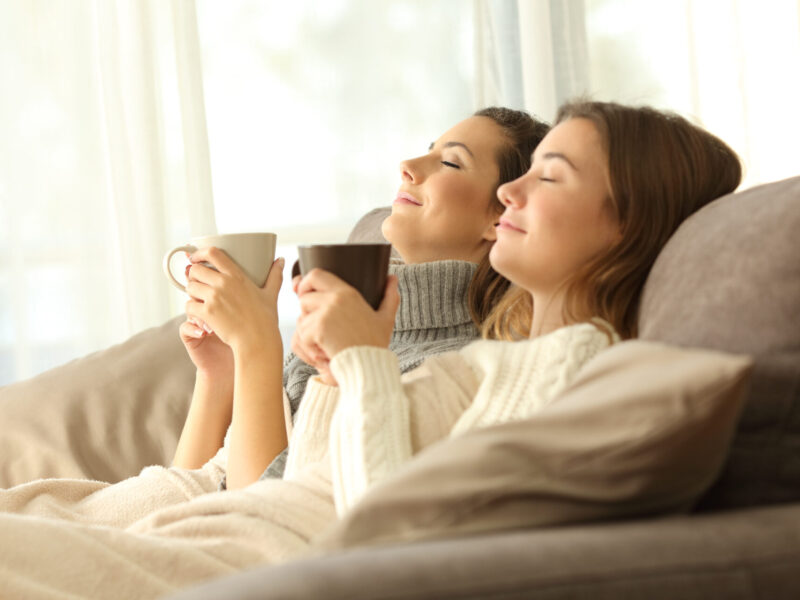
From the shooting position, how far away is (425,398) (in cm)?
115

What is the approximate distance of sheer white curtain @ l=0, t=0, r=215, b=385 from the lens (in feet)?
9.18

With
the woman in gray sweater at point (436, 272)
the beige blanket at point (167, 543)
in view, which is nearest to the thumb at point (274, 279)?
the woman in gray sweater at point (436, 272)

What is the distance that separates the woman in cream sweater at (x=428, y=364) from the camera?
3.36ft

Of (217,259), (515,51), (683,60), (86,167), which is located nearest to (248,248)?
(217,259)

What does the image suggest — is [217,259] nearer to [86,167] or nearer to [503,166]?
[503,166]

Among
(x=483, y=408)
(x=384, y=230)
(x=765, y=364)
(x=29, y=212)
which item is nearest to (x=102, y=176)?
(x=29, y=212)

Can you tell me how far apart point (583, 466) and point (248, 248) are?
31.9 inches

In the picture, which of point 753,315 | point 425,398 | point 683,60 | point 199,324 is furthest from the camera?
point 683,60

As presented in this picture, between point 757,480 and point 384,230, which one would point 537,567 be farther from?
point 384,230

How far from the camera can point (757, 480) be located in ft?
2.75

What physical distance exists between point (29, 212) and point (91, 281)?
26cm

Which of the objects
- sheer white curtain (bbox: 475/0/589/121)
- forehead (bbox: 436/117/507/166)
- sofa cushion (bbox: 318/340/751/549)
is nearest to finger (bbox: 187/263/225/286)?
forehead (bbox: 436/117/507/166)

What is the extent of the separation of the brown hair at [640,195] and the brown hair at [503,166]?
0.42 meters

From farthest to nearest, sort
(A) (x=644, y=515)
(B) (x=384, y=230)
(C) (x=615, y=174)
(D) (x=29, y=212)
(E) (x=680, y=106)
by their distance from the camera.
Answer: (E) (x=680, y=106) → (D) (x=29, y=212) → (B) (x=384, y=230) → (C) (x=615, y=174) → (A) (x=644, y=515)
